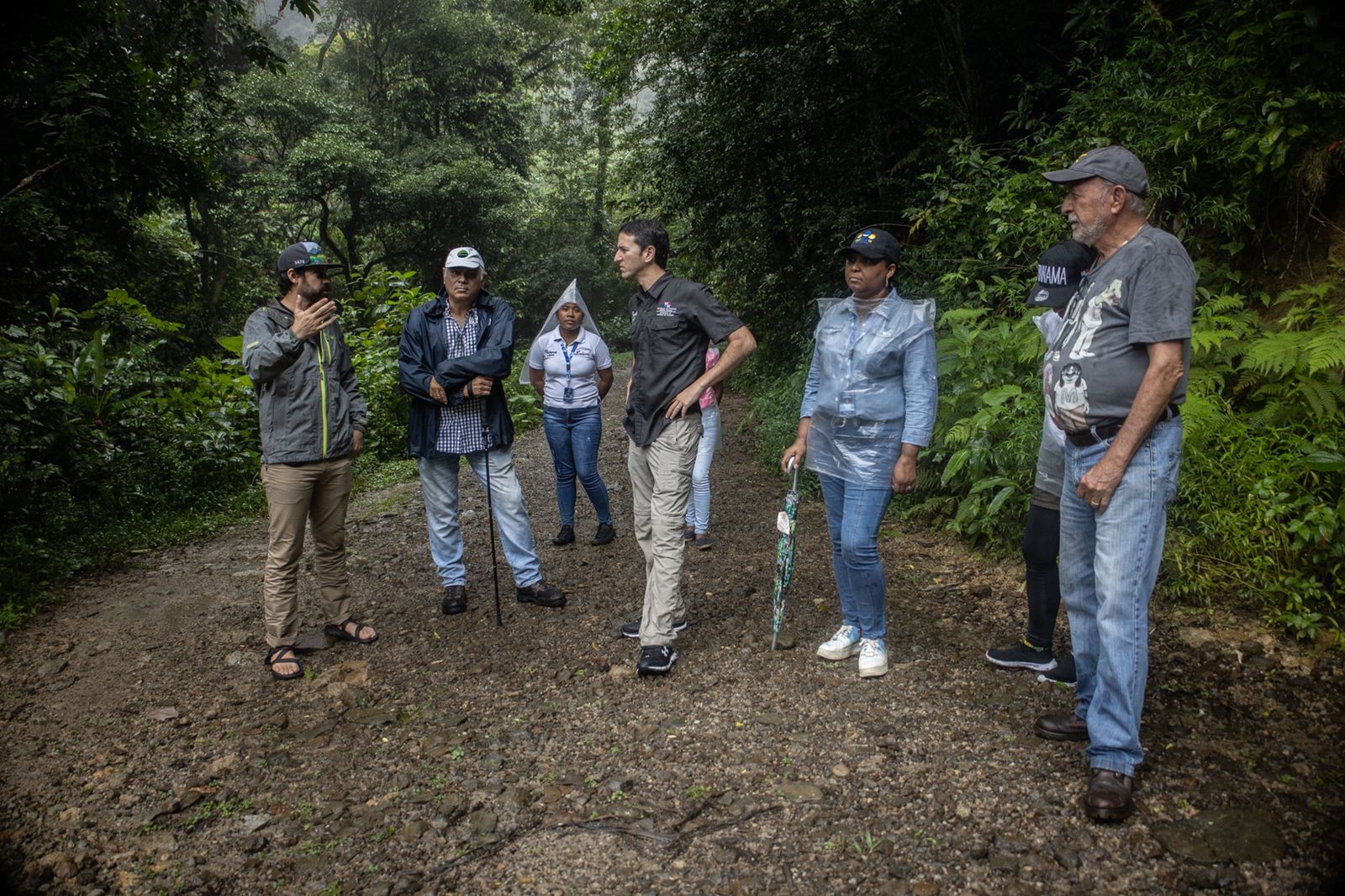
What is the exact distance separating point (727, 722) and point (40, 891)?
8.07ft

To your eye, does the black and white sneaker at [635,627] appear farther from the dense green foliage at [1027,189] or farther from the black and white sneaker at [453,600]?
the dense green foliage at [1027,189]

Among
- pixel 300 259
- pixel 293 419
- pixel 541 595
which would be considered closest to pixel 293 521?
pixel 293 419

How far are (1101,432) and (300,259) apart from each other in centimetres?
371

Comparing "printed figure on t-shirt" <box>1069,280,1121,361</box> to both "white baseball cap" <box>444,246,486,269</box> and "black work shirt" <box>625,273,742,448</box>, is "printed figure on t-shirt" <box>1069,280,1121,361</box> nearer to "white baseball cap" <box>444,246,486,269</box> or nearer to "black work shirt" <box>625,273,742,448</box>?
"black work shirt" <box>625,273,742,448</box>

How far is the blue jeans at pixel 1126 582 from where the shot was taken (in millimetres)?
2574

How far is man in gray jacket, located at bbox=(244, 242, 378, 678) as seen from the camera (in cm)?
398

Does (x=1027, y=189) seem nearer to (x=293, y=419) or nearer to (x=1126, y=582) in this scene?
(x=1126, y=582)

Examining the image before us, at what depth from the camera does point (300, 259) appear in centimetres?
405

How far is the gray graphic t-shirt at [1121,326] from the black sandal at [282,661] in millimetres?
3727

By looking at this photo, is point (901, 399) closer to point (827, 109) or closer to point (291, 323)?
point (291, 323)

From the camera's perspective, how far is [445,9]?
2334cm

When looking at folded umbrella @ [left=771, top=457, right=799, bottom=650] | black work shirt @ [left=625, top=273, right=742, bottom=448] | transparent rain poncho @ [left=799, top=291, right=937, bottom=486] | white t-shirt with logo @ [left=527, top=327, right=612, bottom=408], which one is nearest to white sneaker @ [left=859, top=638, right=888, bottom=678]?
folded umbrella @ [left=771, top=457, right=799, bottom=650]

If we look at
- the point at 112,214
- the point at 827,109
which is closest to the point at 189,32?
the point at 112,214

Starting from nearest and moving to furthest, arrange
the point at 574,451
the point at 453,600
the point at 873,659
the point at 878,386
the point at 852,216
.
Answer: the point at 878,386
the point at 873,659
the point at 453,600
the point at 574,451
the point at 852,216
